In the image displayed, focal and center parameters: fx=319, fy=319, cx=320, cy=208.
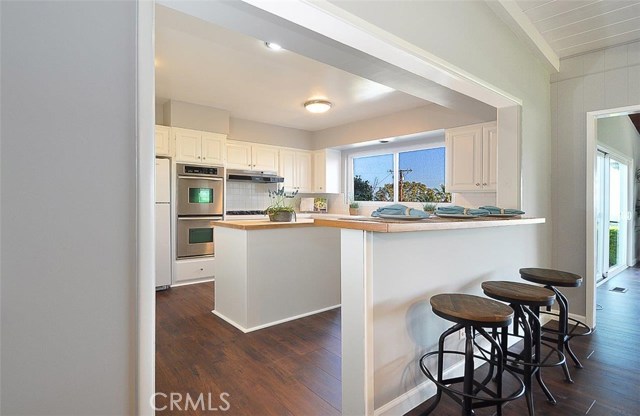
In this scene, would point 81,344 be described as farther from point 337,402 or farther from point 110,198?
point 337,402

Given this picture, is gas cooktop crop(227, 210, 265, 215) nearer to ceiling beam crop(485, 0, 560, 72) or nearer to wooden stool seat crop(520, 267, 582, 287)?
wooden stool seat crop(520, 267, 582, 287)

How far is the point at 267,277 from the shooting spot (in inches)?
125

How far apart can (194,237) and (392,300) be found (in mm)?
3758

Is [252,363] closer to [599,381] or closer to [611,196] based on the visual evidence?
[599,381]

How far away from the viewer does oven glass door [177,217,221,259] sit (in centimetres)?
469

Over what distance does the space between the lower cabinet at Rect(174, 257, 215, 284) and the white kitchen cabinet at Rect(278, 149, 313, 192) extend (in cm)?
208

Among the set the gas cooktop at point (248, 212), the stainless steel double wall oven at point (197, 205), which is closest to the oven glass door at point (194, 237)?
the stainless steel double wall oven at point (197, 205)

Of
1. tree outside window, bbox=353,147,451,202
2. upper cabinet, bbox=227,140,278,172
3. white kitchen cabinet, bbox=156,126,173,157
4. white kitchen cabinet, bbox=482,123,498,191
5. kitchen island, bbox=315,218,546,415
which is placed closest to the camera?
kitchen island, bbox=315,218,546,415

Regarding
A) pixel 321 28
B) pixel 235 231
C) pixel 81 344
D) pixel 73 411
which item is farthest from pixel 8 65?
pixel 235 231

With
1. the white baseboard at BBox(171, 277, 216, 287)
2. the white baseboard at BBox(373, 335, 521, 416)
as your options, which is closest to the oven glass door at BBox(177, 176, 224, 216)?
the white baseboard at BBox(171, 277, 216, 287)

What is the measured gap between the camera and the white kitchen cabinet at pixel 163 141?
4.48 metres

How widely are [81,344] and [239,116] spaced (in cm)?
500

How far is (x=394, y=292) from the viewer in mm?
1847

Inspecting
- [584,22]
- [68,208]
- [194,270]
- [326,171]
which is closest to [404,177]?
[326,171]
